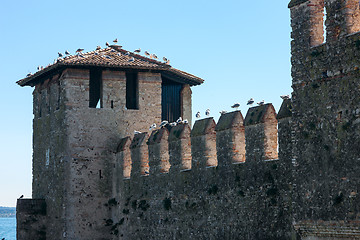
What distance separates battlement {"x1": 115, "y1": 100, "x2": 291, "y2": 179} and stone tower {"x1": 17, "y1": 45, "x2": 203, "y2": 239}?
91 cm

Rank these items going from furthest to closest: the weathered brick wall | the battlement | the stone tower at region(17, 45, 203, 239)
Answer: the stone tower at region(17, 45, 203, 239)
the battlement
the weathered brick wall

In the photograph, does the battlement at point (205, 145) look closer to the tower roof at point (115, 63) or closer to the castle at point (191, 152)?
the castle at point (191, 152)

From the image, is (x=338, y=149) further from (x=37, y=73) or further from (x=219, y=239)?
(x=37, y=73)

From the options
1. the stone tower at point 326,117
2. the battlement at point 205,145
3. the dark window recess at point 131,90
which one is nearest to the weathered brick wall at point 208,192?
the battlement at point 205,145

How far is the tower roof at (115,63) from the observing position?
27.2 meters

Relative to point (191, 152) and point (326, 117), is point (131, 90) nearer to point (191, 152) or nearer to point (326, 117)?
point (191, 152)

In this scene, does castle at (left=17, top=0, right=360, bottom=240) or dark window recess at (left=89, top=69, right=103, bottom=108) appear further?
dark window recess at (left=89, top=69, right=103, bottom=108)

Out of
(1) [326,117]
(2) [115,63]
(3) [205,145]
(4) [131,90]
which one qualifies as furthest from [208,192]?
(4) [131,90]

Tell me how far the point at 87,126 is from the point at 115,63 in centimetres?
231

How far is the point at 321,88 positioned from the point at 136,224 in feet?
36.6

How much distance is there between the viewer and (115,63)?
27406 millimetres

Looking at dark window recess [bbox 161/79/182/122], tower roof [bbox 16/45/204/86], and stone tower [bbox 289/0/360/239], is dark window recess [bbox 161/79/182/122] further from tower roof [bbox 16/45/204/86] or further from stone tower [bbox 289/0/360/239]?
stone tower [bbox 289/0/360/239]

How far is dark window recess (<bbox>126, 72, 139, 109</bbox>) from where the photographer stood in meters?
28.3

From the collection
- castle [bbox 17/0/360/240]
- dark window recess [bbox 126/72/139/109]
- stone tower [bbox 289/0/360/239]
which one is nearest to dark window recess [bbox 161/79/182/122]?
castle [bbox 17/0/360/240]
